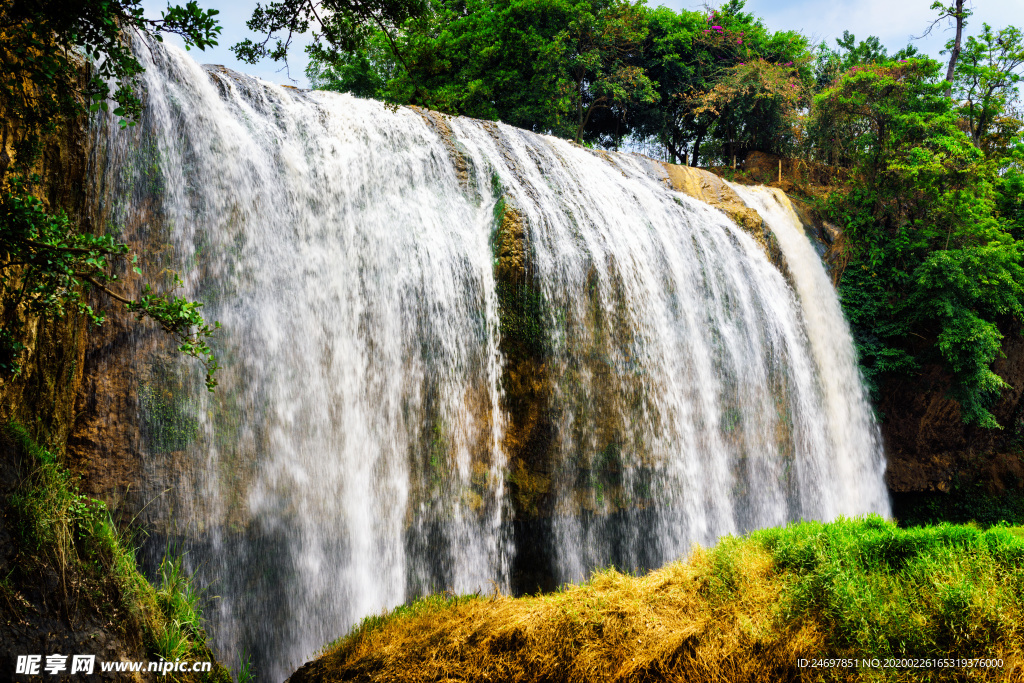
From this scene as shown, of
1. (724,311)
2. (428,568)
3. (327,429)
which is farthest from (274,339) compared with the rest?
(724,311)

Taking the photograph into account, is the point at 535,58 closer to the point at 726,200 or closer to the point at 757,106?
the point at 726,200

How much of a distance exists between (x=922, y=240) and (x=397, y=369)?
13.5 metres

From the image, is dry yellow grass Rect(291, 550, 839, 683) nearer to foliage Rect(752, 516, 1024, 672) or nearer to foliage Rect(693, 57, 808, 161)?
foliage Rect(752, 516, 1024, 672)

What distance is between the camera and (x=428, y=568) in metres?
7.00

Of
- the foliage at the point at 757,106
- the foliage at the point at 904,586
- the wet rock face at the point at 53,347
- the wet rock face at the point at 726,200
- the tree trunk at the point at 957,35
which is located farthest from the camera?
the foliage at the point at 757,106

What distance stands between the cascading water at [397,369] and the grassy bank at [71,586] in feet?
5.44

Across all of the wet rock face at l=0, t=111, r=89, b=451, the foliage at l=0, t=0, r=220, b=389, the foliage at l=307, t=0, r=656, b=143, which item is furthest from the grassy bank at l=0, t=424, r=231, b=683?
the foliage at l=307, t=0, r=656, b=143

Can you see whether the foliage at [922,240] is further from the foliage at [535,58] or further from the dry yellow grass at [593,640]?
the dry yellow grass at [593,640]

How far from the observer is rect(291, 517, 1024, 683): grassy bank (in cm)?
401

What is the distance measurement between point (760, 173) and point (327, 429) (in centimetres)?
1899

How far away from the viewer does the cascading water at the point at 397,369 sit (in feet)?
20.4

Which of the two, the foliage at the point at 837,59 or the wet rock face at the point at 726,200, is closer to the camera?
the wet rock face at the point at 726,200

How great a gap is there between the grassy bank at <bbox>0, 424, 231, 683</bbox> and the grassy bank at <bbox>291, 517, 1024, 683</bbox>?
3.32ft

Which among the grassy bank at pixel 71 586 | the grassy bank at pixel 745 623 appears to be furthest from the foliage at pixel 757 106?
the grassy bank at pixel 71 586
